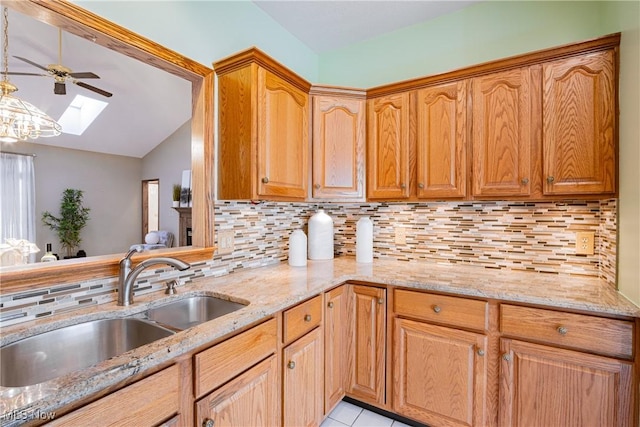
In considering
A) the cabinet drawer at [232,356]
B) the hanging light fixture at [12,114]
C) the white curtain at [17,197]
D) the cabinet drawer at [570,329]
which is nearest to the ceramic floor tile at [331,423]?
the cabinet drawer at [232,356]

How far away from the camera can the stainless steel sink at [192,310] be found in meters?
1.33

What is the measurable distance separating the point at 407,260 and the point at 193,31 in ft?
6.50

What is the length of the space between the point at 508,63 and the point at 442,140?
513 millimetres

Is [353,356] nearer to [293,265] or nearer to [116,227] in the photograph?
[293,265]

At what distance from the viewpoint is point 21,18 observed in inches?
100

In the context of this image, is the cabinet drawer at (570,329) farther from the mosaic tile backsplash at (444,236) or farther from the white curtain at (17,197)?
the white curtain at (17,197)

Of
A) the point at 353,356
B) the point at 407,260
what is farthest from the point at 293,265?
the point at 407,260

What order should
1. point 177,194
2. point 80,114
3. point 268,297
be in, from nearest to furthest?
point 268,297
point 80,114
point 177,194

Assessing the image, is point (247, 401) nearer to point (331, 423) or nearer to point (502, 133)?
point (331, 423)

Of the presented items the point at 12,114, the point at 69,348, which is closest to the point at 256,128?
the point at 69,348

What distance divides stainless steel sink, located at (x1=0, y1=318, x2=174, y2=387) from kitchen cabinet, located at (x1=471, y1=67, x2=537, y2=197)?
176cm

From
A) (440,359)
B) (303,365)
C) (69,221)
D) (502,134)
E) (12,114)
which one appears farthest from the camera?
(69,221)

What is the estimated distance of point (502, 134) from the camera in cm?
166

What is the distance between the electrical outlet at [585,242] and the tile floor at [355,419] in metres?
1.43
